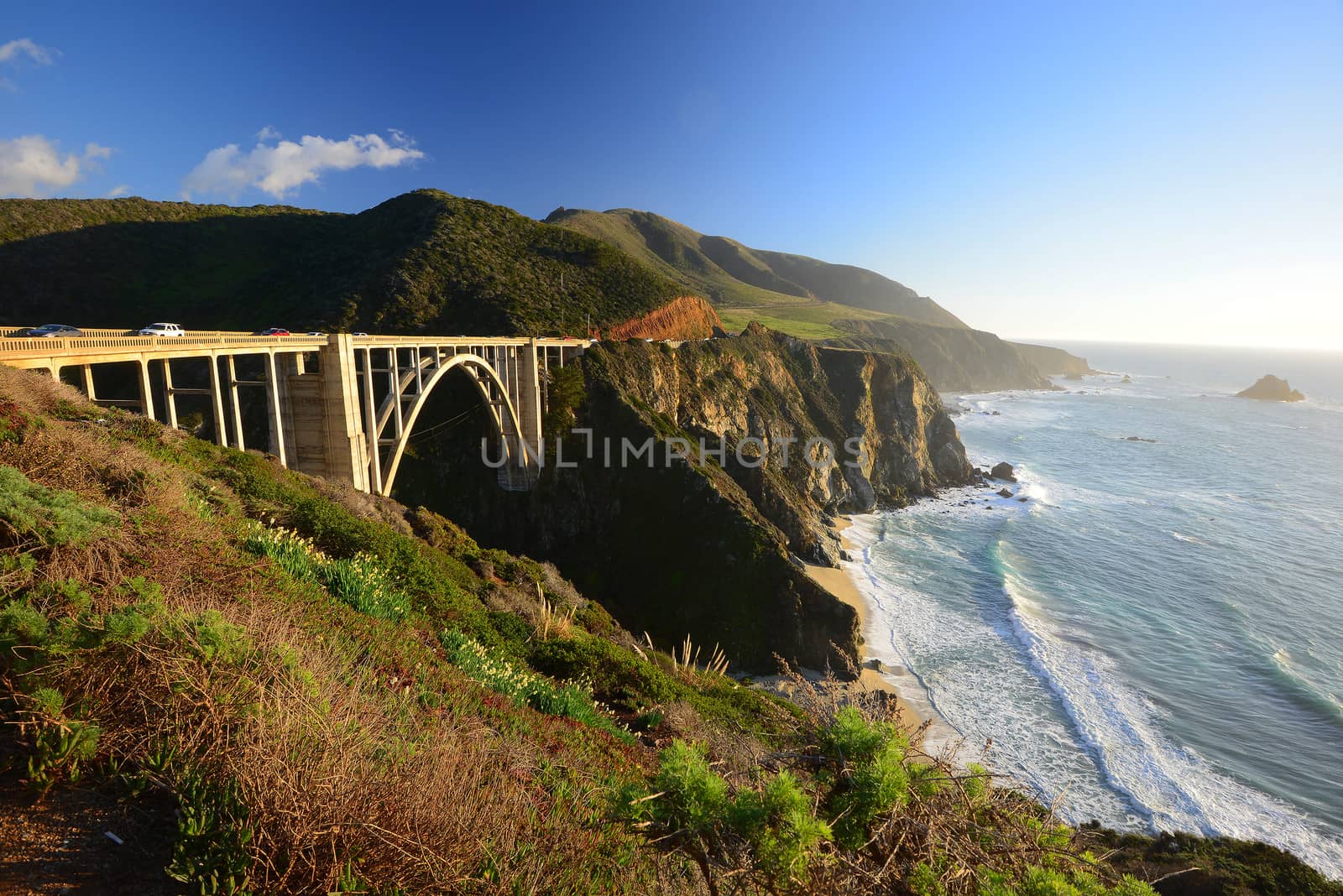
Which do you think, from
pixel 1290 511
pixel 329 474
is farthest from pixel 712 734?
pixel 1290 511

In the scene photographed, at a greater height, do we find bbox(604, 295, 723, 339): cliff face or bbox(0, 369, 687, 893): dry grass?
bbox(604, 295, 723, 339): cliff face

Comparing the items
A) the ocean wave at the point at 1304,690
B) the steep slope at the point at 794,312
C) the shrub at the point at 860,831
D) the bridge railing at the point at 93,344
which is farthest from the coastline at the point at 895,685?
the steep slope at the point at 794,312

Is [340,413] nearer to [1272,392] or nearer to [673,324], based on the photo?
[673,324]

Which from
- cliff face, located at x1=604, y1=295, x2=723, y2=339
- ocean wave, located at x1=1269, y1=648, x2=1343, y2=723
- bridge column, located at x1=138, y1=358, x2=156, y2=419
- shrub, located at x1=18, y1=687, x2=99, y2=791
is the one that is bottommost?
ocean wave, located at x1=1269, y1=648, x2=1343, y2=723

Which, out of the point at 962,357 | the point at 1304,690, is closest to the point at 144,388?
the point at 1304,690

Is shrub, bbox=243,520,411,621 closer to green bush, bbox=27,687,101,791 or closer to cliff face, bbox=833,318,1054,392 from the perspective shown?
green bush, bbox=27,687,101,791

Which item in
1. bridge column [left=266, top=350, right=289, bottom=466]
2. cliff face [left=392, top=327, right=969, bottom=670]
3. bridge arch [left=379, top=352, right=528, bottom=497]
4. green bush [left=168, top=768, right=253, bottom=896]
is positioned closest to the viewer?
green bush [left=168, top=768, right=253, bottom=896]

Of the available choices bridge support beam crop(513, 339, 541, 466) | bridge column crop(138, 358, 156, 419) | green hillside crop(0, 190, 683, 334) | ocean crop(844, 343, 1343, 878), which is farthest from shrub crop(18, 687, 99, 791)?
green hillside crop(0, 190, 683, 334)
